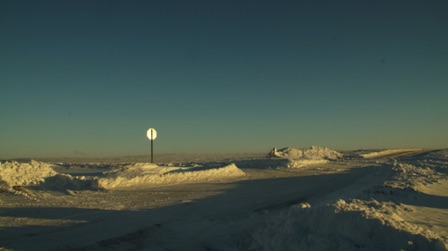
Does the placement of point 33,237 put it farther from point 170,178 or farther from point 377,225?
point 170,178

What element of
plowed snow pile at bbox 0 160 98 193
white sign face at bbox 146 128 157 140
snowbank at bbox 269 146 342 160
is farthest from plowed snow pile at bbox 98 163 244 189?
snowbank at bbox 269 146 342 160

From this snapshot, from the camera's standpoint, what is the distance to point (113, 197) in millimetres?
14055

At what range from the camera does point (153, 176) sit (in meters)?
18.8

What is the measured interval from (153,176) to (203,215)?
28.6 ft

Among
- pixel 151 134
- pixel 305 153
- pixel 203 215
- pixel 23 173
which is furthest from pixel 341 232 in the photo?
pixel 305 153

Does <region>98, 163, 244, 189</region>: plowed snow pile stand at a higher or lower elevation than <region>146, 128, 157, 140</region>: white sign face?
lower

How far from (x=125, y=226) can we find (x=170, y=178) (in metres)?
10.2

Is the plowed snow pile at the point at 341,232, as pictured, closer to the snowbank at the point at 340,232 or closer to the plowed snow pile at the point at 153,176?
the snowbank at the point at 340,232

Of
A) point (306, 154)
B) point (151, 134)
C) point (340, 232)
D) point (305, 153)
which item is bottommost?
point (340, 232)

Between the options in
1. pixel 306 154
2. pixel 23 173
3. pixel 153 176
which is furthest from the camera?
pixel 306 154

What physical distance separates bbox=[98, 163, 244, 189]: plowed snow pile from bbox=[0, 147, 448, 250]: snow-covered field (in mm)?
68

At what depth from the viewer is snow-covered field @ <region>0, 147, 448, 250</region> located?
6.59 metres

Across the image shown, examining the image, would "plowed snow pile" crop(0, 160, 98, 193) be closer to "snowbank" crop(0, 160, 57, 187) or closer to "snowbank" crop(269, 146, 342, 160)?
"snowbank" crop(0, 160, 57, 187)

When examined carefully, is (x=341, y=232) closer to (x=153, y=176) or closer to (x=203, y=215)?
(x=203, y=215)
